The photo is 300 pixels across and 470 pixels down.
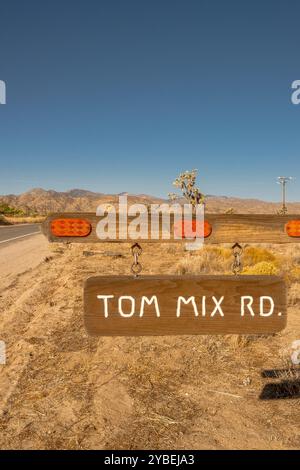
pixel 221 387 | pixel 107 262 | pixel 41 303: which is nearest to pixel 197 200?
pixel 107 262


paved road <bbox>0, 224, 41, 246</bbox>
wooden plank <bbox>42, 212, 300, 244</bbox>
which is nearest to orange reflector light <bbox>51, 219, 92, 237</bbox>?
wooden plank <bbox>42, 212, 300, 244</bbox>

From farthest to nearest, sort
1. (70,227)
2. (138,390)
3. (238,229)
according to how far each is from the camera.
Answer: (138,390), (238,229), (70,227)

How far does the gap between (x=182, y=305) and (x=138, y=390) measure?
5.77 feet

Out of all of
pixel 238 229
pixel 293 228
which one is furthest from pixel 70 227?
pixel 293 228

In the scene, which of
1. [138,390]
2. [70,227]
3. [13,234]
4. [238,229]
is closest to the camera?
[70,227]

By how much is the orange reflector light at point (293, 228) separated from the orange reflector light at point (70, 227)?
3.96 feet

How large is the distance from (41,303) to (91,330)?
5.10 m

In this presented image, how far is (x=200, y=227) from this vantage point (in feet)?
8.34

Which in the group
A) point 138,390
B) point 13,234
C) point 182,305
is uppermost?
point 182,305

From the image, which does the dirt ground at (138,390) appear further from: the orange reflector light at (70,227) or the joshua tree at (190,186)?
the joshua tree at (190,186)

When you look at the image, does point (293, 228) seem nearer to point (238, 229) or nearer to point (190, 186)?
point (238, 229)

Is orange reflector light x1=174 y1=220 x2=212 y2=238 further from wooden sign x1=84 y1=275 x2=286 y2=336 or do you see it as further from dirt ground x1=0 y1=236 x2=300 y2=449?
dirt ground x1=0 y1=236 x2=300 y2=449

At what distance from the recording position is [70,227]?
2.48 metres
